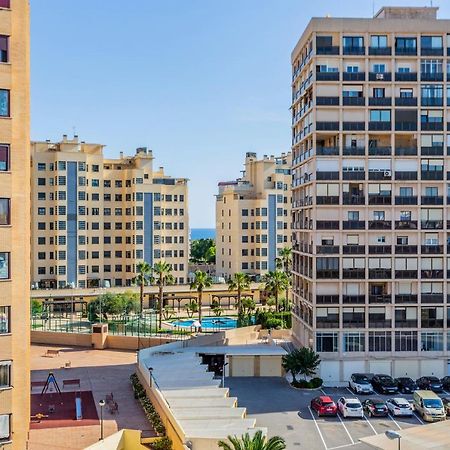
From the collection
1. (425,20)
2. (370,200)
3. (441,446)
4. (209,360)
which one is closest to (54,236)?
(209,360)

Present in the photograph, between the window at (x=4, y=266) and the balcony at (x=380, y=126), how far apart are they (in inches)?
1317

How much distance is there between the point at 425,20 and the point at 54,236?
58789 millimetres

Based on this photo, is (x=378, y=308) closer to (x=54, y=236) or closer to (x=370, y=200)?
(x=370, y=200)

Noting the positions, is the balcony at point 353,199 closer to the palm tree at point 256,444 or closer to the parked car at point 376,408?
the parked car at point 376,408

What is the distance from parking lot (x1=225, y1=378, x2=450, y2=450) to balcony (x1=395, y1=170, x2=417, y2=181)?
54.5 ft

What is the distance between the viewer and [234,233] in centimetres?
9919

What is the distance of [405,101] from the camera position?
50.2 metres

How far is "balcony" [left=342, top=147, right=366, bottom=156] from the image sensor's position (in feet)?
164

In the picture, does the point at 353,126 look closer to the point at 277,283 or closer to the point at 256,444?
the point at 277,283

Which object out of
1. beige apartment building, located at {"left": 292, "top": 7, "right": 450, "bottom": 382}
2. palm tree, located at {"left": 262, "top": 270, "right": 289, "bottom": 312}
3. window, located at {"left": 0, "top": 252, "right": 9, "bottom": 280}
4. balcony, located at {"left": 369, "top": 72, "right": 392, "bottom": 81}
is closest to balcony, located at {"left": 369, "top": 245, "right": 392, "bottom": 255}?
beige apartment building, located at {"left": 292, "top": 7, "right": 450, "bottom": 382}

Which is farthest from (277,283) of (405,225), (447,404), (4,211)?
(4,211)

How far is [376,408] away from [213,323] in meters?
Result: 37.0

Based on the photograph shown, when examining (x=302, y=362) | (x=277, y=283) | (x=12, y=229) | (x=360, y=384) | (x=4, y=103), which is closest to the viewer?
(x=12, y=229)

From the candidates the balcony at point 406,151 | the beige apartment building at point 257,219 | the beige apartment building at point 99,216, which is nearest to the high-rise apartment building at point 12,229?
the balcony at point 406,151
